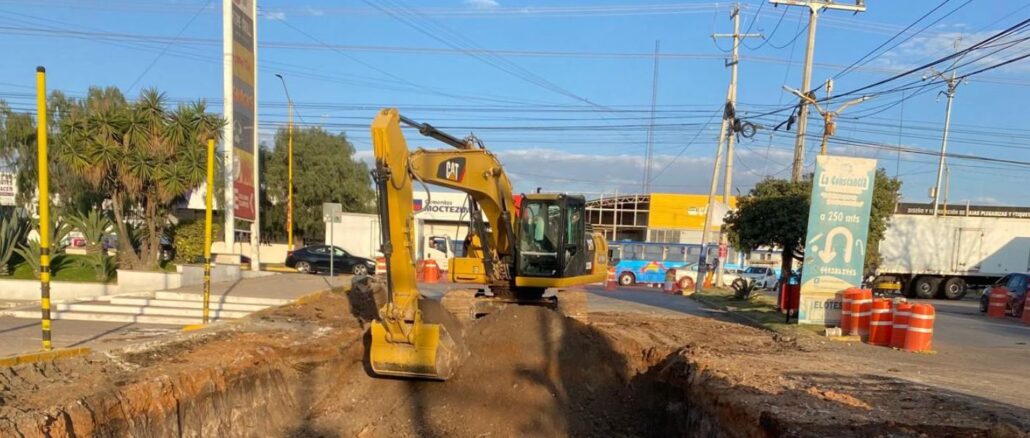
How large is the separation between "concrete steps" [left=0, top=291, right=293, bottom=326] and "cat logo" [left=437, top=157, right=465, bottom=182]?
297 inches

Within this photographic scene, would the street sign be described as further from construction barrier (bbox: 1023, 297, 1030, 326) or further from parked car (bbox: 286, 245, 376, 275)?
construction barrier (bbox: 1023, 297, 1030, 326)

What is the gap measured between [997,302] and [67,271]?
1103 inches

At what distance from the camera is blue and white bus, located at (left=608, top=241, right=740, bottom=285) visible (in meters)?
34.4

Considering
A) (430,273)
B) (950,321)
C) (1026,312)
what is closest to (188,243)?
(430,273)

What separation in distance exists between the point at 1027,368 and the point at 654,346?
6.15 m

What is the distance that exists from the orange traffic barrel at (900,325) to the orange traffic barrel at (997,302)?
1230cm

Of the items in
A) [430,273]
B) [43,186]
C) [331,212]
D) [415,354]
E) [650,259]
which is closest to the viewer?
[43,186]

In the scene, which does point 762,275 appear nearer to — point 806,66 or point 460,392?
point 806,66

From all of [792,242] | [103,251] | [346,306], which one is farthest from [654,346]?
[103,251]

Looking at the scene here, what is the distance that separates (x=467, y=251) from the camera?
12125mm

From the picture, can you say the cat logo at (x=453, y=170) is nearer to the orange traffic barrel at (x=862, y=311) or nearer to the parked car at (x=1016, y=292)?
the orange traffic barrel at (x=862, y=311)

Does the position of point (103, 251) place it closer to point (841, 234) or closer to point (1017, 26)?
point (841, 234)

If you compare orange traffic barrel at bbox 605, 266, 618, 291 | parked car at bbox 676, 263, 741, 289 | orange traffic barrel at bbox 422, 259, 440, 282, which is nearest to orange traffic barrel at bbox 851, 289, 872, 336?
orange traffic barrel at bbox 605, 266, 618, 291

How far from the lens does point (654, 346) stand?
1012cm
